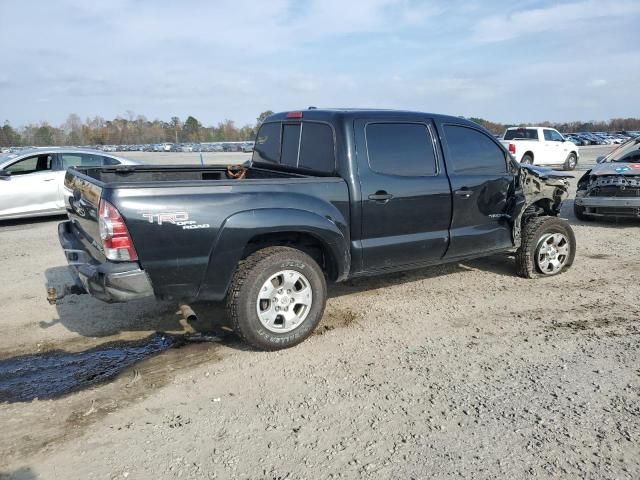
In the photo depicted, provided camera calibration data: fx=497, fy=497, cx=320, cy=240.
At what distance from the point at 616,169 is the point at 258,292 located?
729 cm

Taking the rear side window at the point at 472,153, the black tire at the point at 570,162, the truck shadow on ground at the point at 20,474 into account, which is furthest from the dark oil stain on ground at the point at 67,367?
the black tire at the point at 570,162

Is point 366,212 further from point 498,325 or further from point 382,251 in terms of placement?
point 498,325

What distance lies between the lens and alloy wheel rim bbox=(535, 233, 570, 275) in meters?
5.68

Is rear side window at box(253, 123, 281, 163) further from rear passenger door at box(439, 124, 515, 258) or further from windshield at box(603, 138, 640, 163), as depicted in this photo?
windshield at box(603, 138, 640, 163)

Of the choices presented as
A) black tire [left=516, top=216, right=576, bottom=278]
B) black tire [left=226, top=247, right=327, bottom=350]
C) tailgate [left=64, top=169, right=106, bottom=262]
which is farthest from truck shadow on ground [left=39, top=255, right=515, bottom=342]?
black tire [left=516, top=216, right=576, bottom=278]

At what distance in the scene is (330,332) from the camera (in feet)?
14.3

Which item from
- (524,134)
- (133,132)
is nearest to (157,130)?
(133,132)

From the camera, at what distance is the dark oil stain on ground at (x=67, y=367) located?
3459 millimetres

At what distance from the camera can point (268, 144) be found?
5.32 m

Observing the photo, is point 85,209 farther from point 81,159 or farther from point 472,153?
point 81,159

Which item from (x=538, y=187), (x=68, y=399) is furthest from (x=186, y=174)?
(x=538, y=187)

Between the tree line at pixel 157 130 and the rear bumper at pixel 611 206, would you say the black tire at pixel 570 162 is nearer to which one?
the rear bumper at pixel 611 206

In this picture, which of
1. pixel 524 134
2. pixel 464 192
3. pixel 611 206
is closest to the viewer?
pixel 464 192

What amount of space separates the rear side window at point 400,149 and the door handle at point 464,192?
331 mm
